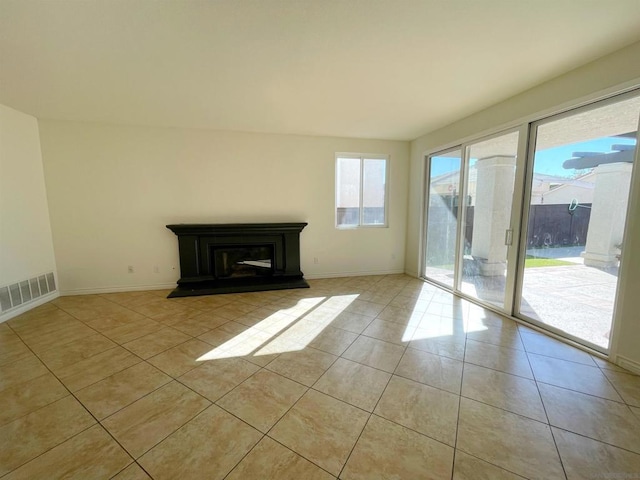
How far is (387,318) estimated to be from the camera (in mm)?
3084

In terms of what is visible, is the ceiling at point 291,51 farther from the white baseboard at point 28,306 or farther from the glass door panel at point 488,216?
the white baseboard at point 28,306

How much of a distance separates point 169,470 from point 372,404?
1206 millimetres

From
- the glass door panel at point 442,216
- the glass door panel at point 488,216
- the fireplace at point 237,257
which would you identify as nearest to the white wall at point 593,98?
the glass door panel at point 488,216

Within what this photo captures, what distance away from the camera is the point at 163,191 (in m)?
4.04

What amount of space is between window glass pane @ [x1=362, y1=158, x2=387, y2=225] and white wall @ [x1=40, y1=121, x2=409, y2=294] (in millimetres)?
305

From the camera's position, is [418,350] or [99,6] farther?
[418,350]

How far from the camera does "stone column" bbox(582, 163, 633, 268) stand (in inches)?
84.4

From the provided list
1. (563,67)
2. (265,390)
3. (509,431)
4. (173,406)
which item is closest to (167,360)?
(173,406)

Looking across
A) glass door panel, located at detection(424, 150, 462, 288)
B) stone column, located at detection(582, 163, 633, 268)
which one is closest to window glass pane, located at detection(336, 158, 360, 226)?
glass door panel, located at detection(424, 150, 462, 288)

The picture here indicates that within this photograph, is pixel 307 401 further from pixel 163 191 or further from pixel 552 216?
pixel 163 191

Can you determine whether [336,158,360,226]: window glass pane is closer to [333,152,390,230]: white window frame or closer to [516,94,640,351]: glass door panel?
[333,152,390,230]: white window frame

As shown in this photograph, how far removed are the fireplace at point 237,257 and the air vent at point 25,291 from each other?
→ 1.66 meters

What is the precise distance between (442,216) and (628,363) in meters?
2.63

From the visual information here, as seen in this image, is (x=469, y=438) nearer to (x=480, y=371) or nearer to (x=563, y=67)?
(x=480, y=371)
